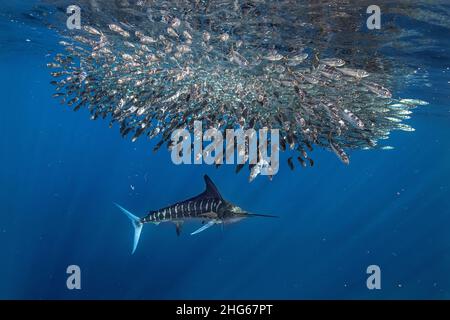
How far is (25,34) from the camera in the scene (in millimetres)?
19859

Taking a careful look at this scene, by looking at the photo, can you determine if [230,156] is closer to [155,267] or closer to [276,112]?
[276,112]

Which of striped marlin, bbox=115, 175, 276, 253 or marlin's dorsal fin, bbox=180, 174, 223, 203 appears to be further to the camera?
marlin's dorsal fin, bbox=180, 174, 223, 203

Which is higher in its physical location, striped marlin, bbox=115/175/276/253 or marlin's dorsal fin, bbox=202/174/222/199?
marlin's dorsal fin, bbox=202/174/222/199

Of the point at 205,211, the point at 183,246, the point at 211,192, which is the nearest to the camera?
the point at 205,211

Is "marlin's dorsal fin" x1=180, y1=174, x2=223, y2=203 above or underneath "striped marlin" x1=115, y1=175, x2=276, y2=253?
above

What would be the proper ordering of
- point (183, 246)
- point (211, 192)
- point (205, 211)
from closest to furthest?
point (205, 211) < point (211, 192) < point (183, 246)

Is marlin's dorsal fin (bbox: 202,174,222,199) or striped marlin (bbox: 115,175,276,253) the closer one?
striped marlin (bbox: 115,175,276,253)

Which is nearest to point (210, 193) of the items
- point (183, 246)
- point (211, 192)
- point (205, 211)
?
point (211, 192)

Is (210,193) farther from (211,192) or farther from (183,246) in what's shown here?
(183,246)

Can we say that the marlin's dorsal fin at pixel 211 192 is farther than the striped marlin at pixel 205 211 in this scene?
Yes

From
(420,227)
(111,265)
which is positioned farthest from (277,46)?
(420,227)

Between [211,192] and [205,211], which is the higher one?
[211,192]

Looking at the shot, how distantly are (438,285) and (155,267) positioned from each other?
78.6 feet

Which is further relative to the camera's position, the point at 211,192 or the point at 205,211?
the point at 211,192
